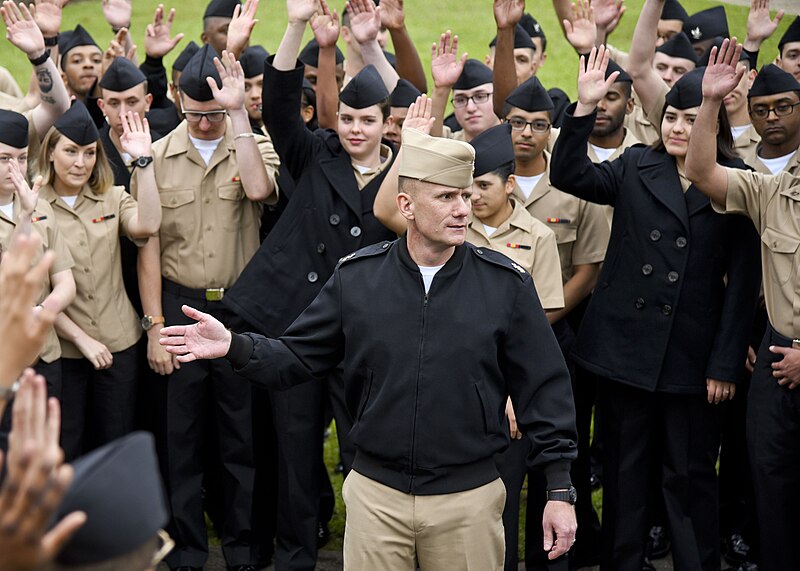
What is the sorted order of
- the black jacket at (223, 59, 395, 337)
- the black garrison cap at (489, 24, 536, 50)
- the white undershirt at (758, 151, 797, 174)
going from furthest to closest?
the black garrison cap at (489, 24, 536, 50)
the white undershirt at (758, 151, 797, 174)
the black jacket at (223, 59, 395, 337)

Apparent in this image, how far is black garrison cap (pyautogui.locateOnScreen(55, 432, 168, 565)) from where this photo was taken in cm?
232

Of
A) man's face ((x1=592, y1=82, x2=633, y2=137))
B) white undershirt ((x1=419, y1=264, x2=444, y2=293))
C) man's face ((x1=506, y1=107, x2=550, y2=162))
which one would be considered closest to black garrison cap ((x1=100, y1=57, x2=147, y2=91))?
man's face ((x1=506, y1=107, x2=550, y2=162))

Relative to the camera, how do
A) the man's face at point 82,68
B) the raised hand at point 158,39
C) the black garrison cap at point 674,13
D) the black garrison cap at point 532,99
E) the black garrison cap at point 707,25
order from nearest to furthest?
the black garrison cap at point 532,99
the man's face at point 82,68
the raised hand at point 158,39
the black garrison cap at point 707,25
the black garrison cap at point 674,13

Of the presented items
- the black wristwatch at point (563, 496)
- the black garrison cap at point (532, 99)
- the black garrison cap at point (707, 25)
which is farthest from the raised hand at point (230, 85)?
the black garrison cap at point (707, 25)

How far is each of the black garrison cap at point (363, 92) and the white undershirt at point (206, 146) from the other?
2.73 ft

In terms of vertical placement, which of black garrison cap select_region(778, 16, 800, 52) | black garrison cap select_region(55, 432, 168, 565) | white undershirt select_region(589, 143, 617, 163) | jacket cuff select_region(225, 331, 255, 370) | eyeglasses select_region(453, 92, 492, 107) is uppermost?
black garrison cap select_region(778, 16, 800, 52)

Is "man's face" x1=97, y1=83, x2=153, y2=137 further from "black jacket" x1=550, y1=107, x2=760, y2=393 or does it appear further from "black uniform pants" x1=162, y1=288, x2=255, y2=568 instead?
"black jacket" x1=550, y1=107, x2=760, y2=393

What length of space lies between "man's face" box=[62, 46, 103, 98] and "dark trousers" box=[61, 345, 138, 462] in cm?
244

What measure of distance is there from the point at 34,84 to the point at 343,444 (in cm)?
336

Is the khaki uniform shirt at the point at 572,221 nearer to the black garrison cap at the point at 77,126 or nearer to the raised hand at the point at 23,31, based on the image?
the black garrison cap at the point at 77,126

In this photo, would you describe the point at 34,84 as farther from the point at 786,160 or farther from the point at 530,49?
the point at 786,160

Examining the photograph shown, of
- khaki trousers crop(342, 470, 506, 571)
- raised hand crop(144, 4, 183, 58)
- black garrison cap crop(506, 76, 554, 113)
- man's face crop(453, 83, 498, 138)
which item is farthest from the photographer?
raised hand crop(144, 4, 183, 58)

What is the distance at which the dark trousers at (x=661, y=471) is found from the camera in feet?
18.8

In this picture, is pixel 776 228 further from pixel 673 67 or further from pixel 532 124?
pixel 673 67
